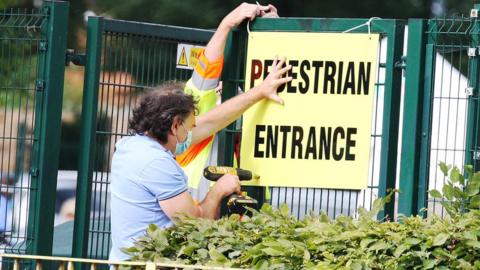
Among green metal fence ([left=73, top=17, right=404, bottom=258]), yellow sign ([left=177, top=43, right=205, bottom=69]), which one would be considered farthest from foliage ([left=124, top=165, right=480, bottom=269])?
yellow sign ([left=177, top=43, right=205, bottom=69])

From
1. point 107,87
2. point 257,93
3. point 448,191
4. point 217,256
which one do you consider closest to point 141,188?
point 217,256

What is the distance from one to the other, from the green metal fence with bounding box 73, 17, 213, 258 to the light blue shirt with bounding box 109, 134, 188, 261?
191cm

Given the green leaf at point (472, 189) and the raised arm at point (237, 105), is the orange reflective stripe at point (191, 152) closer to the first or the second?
the raised arm at point (237, 105)

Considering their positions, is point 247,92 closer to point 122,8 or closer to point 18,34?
point 18,34

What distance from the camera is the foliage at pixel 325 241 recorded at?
15.5 feet

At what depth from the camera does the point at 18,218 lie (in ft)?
27.3

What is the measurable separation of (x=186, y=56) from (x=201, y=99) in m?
1.01

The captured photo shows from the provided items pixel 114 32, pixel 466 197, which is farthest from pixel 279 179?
pixel 466 197

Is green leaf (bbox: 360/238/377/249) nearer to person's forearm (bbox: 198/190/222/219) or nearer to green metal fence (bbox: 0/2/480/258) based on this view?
person's forearm (bbox: 198/190/222/219)

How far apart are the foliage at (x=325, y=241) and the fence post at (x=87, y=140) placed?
8.00 ft

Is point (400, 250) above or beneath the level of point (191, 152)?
beneath

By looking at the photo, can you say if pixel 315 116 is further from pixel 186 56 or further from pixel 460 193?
pixel 460 193

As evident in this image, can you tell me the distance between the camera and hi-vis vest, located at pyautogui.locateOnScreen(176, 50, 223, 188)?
24.0ft

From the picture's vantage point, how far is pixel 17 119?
858 centimetres
